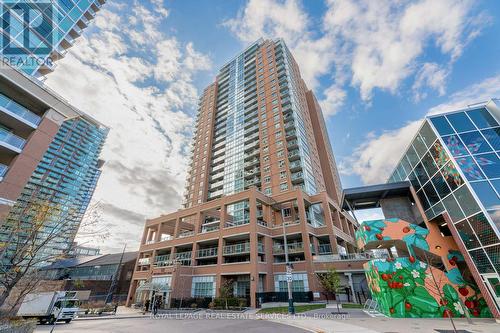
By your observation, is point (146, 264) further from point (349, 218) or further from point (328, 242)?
point (349, 218)

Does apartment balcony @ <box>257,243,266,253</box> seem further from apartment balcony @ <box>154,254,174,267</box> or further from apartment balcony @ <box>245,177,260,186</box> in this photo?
apartment balcony @ <box>245,177,260,186</box>

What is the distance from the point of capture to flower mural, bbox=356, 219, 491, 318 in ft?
45.0

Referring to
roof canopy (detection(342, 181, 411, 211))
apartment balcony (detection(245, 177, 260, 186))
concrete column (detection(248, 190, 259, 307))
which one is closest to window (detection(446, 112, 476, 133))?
roof canopy (detection(342, 181, 411, 211))

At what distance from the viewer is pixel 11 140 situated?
15469 millimetres

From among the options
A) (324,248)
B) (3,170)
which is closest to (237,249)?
(324,248)

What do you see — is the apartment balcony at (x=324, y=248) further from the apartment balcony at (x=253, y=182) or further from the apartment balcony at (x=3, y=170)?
the apartment balcony at (x=3, y=170)

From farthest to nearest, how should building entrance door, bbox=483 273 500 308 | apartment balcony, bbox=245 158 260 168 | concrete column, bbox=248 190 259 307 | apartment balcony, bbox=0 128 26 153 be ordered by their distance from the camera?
apartment balcony, bbox=245 158 260 168 < concrete column, bbox=248 190 259 307 < apartment balcony, bbox=0 128 26 153 < building entrance door, bbox=483 273 500 308

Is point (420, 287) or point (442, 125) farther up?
point (442, 125)

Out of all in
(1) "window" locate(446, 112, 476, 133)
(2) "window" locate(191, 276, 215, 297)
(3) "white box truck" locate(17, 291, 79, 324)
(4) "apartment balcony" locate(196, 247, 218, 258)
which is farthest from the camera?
(4) "apartment balcony" locate(196, 247, 218, 258)

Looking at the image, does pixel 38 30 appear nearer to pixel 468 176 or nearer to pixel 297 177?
pixel 297 177

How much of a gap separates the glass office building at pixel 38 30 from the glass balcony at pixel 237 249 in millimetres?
33123

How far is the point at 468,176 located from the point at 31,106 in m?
34.0

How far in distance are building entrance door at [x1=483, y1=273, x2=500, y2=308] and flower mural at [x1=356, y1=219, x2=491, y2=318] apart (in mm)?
1727

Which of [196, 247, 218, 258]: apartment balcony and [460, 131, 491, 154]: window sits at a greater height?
[460, 131, 491, 154]: window
